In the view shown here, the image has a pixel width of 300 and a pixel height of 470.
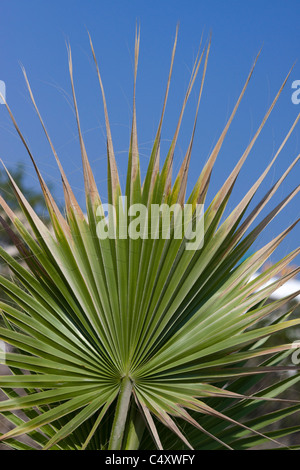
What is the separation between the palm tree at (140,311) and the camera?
7.75 feet

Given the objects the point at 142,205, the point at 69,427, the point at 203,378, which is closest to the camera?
the point at 69,427

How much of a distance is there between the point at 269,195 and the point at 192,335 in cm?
85

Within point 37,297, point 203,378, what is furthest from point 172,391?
point 37,297

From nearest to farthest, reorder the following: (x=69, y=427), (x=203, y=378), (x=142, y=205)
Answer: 1. (x=69, y=427)
2. (x=203, y=378)
3. (x=142, y=205)

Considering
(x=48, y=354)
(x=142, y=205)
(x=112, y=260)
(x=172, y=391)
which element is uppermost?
(x=142, y=205)

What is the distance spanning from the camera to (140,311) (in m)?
2.44

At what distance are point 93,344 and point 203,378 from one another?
0.57 meters

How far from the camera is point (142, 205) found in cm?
259

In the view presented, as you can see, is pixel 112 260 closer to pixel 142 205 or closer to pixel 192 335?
pixel 142 205

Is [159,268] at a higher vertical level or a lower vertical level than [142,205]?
lower

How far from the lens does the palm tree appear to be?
2363 millimetres
